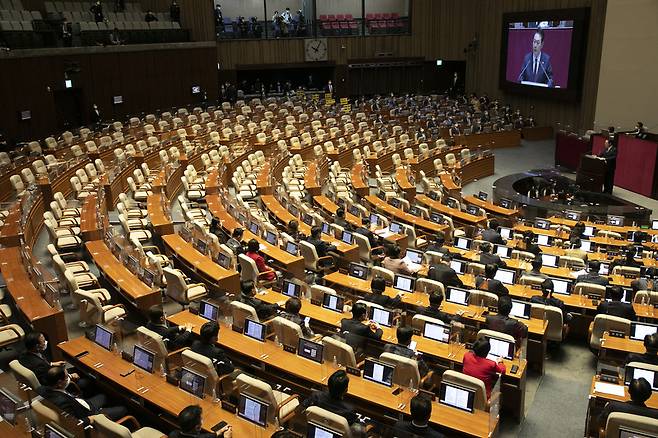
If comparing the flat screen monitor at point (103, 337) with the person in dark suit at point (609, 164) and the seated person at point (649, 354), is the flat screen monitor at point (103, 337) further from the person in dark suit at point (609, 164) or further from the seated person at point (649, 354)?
the person in dark suit at point (609, 164)

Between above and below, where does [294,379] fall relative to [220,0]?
below

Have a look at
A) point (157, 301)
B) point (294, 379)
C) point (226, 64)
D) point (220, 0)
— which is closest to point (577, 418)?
point (294, 379)

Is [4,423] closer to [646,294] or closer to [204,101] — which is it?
[646,294]

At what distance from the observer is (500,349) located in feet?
24.3

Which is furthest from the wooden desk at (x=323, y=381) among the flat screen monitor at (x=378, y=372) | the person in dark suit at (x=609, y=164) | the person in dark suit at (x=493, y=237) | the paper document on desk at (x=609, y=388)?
the person in dark suit at (x=609, y=164)

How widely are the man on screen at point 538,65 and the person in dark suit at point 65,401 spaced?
25.4 metres

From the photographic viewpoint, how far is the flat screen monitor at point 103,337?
7.65 meters

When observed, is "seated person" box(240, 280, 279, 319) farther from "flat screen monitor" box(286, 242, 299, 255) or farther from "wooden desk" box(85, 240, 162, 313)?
"flat screen monitor" box(286, 242, 299, 255)

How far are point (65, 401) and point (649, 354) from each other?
6.57m

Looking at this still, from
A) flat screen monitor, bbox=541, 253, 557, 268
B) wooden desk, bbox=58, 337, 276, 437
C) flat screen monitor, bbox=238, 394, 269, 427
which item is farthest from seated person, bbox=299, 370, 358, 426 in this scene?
flat screen monitor, bbox=541, 253, 557, 268

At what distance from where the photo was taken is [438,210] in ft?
51.2

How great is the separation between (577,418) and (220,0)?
34451mm

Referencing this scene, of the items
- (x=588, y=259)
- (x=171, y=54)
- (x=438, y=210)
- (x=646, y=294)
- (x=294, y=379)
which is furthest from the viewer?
(x=171, y=54)

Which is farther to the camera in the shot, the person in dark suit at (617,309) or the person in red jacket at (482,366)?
the person in dark suit at (617,309)
